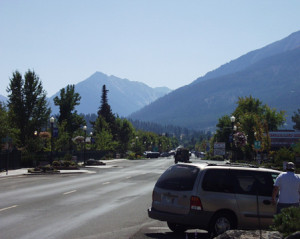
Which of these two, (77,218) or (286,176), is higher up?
(286,176)

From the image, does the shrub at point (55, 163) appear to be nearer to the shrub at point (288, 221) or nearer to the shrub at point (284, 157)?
the shrub at point (284, 157)

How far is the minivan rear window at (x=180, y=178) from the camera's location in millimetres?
11094

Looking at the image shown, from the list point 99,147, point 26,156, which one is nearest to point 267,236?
point 26,156

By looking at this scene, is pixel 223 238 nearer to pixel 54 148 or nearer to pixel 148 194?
pixel 148 194

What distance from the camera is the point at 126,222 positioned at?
13.5 metres

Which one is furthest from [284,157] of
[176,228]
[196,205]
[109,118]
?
[109,118]

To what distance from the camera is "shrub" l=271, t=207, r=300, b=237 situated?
8.16m

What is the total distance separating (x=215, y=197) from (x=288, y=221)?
2727 mm

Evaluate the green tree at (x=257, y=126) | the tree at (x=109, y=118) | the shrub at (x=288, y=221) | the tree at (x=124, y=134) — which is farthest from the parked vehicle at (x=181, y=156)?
the tree at (x=124, y=134)

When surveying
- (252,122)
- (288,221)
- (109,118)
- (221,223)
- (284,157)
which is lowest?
(221,223)

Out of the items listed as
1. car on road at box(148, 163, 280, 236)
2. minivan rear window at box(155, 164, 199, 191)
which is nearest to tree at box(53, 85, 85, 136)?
minivan rear window at box(155, 164, 199, 191)

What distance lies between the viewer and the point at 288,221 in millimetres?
8398

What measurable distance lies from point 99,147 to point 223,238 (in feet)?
255

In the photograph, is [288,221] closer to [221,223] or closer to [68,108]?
[221,223]
